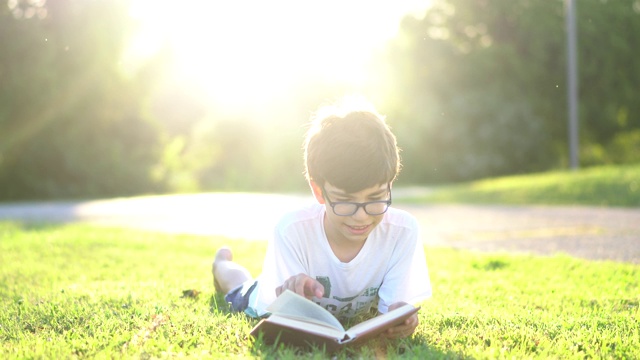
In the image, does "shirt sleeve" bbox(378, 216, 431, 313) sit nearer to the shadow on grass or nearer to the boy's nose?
the boy's nose

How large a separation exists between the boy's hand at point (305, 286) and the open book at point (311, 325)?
3.9 inches

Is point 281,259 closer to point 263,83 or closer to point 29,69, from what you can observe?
point 29,69

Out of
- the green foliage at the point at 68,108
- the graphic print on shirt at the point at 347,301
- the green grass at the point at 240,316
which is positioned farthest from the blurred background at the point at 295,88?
the graphic print on shirt at the point at 347,301

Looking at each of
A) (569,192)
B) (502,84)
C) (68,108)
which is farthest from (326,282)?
(502,84)

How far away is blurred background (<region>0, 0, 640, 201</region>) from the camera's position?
68.6 feet

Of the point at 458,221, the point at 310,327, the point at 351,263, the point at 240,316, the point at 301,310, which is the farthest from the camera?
the point at 458,221

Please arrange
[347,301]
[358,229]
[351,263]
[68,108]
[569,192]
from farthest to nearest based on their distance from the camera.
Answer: [68,108] < [569,192] < [347,301] < [351,263] < [358,229]

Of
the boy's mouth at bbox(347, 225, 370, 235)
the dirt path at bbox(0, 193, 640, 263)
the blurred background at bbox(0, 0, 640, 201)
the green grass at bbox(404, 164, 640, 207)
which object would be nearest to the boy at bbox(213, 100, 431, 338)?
the boy's mouth at bbox(347, 225, 370, 235)

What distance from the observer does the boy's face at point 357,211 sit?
3.05 m

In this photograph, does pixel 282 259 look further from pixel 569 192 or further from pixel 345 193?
pixel 569 192

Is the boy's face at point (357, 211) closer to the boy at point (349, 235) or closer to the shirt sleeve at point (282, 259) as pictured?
the boy at point (349, 235)

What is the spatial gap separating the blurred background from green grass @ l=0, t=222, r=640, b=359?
14.6 metres

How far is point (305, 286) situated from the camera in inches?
120

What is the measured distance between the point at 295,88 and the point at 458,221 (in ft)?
58.6
